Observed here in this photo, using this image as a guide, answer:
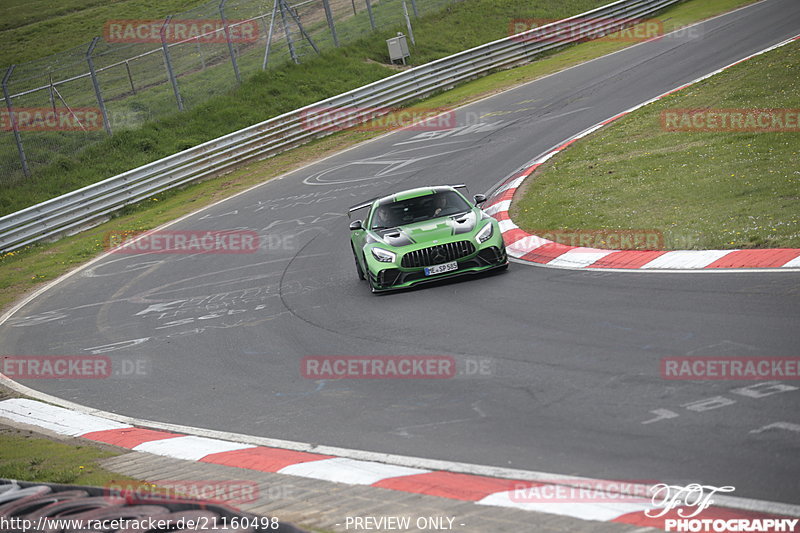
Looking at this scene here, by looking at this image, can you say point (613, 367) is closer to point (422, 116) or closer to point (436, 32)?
point (422, 116)

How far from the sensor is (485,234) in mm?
12102

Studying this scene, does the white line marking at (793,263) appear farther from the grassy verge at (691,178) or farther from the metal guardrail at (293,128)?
the metal guardrail at (293,128)

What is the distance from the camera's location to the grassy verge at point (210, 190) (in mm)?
20578

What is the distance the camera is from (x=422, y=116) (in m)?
30.3

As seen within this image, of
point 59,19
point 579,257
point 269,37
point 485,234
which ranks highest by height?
point 59,19

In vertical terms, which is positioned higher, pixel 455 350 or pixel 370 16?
pixel 370 16

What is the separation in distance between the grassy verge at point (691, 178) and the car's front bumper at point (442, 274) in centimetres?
218

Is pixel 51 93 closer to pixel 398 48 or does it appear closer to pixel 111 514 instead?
pixel 398 48

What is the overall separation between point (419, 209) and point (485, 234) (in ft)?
4.96

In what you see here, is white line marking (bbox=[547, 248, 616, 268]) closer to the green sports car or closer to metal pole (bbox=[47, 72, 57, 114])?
the green sports car

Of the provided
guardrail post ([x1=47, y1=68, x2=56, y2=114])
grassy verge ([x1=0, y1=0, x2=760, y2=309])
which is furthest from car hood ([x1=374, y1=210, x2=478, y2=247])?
guardrail post ([x1=47, y1=68, x2=56, y2=114])

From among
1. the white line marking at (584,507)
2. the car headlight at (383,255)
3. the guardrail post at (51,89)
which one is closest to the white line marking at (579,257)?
the car headlight at (383,255)

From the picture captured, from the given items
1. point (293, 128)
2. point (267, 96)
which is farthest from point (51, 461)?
point (267, 96)

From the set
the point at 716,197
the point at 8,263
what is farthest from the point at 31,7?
the point at 716,197
